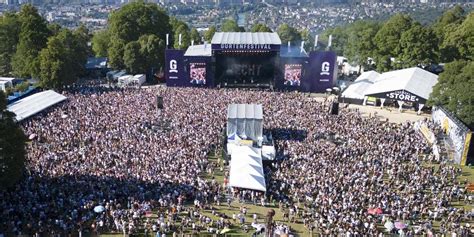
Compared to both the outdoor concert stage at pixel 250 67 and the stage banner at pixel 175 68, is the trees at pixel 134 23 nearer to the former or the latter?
the stage banner at pixel 175 68

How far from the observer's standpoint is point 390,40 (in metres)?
46.0

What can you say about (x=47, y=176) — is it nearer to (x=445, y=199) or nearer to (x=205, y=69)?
(x=445, y=199)

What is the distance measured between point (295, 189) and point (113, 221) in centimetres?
869

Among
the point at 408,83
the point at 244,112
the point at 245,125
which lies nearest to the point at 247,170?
the point at 245,125

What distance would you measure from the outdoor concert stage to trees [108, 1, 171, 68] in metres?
9.55

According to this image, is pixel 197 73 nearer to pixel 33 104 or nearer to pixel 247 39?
pixel 247 39

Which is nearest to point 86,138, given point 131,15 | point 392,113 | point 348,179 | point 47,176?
point 47,176

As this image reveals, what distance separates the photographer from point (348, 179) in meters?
21.4

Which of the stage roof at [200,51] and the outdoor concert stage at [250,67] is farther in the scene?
the stage roof at [200,51]

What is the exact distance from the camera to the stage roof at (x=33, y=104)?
→ 29.2 m

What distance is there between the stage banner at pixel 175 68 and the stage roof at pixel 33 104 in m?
11.5

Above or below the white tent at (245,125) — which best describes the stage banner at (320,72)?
above

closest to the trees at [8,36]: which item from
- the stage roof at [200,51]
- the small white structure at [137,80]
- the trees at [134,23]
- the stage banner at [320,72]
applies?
the trees at [134,23]

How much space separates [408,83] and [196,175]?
919 inches
